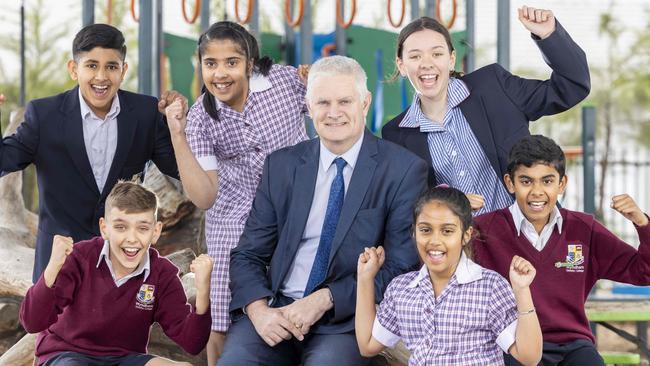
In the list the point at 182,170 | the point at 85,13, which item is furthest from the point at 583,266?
the point at 85,13

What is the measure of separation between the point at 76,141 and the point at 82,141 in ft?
0.09

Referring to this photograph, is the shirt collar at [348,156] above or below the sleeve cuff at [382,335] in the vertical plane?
above

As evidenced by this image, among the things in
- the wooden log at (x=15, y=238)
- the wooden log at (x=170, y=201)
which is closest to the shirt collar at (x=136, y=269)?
the wooden log at (x=15, y=238)

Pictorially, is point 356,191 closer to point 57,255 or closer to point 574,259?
point 574,259

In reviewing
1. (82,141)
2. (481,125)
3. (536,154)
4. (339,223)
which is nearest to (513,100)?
(481,125)

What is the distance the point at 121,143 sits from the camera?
4844 millimetres

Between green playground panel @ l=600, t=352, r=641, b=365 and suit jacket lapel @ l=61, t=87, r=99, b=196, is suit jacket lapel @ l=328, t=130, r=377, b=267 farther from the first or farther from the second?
green playground panel @ l=600, t=352, r=641, b=365

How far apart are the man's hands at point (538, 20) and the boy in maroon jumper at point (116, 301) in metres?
1.61

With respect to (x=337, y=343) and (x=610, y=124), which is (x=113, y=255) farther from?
(x=610, y=124)

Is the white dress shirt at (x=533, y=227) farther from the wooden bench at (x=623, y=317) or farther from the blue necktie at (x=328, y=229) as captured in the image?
the wooden bench at (x=623, y=317)

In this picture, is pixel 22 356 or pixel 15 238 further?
pixel 15 238

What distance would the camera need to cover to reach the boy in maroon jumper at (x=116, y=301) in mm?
4031

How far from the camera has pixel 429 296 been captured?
3.71 m

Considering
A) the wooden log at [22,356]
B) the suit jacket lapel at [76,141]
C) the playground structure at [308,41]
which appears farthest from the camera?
the playground structure at [308,41]
